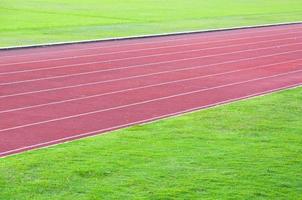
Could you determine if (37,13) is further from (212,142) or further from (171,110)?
(212,142)

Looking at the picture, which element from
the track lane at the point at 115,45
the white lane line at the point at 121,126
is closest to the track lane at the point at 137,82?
the white lane line at the point at 121,126

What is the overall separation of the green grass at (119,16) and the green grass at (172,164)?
31.7 ft

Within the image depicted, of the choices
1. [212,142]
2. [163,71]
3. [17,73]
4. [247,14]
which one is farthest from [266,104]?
[247,14]

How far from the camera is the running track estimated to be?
9.21 meters

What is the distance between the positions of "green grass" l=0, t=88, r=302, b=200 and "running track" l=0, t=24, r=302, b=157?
632mm

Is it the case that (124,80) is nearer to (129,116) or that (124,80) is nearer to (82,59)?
(82,59)

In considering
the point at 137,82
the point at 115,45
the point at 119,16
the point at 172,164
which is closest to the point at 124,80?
the point at 137,82

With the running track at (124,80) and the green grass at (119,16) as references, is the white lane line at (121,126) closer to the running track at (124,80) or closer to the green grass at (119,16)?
the running track at (124,80)

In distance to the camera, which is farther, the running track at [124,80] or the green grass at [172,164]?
the running track at [124,80]

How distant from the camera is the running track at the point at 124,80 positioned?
9211 millimetres

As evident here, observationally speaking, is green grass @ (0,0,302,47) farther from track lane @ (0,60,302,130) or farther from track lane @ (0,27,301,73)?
track lane @ (0,60,302,130)

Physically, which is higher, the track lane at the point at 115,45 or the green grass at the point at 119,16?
the green grass at the point at 119,16

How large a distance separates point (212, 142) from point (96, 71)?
19.8 feet

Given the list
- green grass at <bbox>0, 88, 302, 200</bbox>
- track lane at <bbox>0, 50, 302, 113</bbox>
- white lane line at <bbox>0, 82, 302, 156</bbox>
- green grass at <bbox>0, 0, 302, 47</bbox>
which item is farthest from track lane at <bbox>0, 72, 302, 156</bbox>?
green grass at <bbox>0, 0, 302, 47</bbox>
